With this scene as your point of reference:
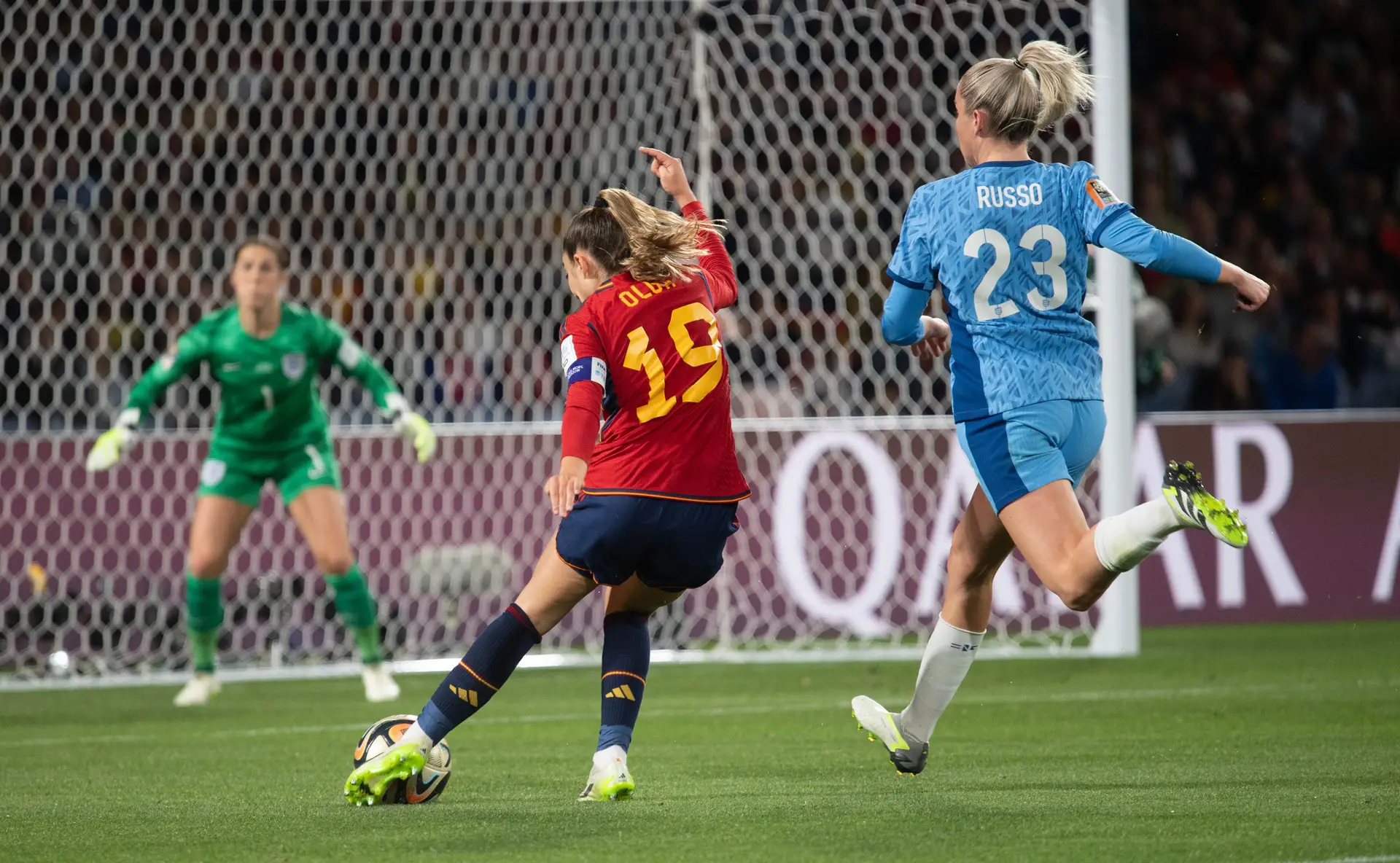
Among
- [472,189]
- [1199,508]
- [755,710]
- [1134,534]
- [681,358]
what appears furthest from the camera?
[472,189]

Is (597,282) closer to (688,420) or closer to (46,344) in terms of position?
(688,420)

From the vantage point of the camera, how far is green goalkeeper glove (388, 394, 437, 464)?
798 centimetres

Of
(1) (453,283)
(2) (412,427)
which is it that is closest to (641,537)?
(2) (412,427)

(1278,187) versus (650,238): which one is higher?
(650,238)

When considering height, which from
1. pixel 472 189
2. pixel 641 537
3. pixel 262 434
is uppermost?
pixel 472 189

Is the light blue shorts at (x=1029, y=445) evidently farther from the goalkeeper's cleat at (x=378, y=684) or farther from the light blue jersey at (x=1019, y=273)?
the goalkeeper's cleat at (x=378, y=684)

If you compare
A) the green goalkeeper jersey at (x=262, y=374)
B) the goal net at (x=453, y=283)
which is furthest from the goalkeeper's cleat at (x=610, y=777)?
the goal net at (x=453, y=283)

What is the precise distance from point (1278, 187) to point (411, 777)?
37.4 ft

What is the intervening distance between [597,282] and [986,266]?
3.23 feet

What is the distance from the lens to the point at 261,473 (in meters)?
8.23

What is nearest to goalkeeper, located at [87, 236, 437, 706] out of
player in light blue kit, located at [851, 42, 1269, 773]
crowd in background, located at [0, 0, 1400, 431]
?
crowd in background, located at [0, 0, 1400, 431]

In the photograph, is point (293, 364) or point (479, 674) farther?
point (293, 364)

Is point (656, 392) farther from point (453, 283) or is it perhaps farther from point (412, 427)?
point (453, 283)

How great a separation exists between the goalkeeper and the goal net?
1.20 metres
